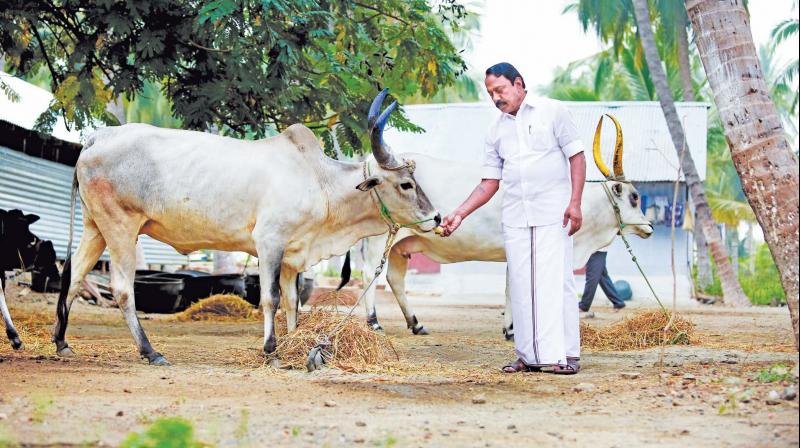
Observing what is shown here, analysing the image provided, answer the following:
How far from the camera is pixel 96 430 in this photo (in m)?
4.37

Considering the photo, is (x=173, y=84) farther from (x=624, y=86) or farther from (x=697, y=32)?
(x=624, y=86)

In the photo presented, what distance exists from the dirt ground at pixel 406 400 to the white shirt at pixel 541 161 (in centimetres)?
107

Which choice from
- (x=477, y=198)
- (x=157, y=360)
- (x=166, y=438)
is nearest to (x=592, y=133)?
(x=477, y=198)

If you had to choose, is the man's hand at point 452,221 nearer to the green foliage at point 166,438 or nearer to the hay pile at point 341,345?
the hay pile at point 341,345

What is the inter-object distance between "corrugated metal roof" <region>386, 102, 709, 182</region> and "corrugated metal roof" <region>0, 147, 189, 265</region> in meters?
8.72

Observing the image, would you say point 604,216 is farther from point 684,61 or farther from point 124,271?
point 684,61

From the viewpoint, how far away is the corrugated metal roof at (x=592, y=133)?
23797mm

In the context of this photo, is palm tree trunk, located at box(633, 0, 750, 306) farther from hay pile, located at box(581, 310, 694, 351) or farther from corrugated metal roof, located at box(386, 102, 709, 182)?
hay pile, located at box(581, 310, 694, 351)

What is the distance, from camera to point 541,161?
6789 millimetres

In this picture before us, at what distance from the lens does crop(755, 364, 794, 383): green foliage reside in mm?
5527

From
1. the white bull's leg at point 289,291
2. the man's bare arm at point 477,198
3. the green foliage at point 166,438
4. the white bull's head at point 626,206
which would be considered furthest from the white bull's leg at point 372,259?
the green foliage at point 166,438

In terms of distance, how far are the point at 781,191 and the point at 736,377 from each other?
1100mm

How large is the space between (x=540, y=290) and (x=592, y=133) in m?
18.2

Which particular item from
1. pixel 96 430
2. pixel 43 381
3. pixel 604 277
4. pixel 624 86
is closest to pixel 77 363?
pixel 43 381
